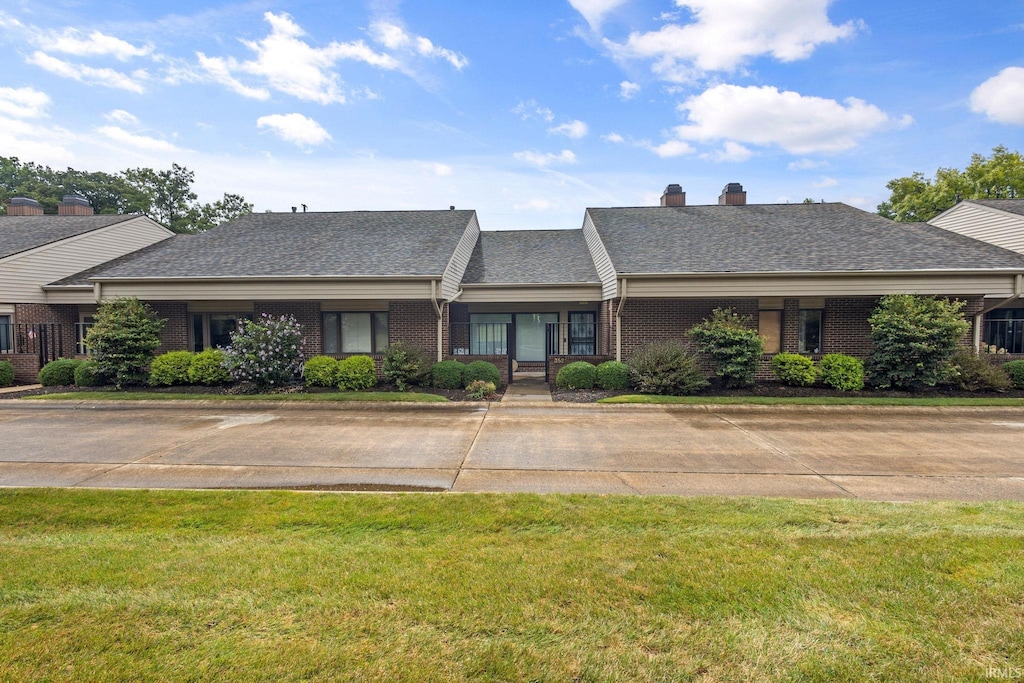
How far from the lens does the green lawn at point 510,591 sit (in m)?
2.73

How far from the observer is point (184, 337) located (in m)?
16.2

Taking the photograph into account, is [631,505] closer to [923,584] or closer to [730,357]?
[923,584]

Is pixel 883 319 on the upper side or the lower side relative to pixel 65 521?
upper

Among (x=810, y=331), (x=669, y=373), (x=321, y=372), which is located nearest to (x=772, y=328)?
(x=810, y=331)

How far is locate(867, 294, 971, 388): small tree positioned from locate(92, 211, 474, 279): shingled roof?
12073 mm

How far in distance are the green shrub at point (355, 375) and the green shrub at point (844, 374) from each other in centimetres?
1219

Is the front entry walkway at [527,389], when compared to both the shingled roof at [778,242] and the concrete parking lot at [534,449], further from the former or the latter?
the shingled roof at [778,242]

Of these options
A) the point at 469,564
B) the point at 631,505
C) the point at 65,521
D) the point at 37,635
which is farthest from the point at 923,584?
the point at 65,521

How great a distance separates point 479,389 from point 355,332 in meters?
5.40

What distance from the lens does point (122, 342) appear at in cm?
1363

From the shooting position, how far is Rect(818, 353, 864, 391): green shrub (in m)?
12.9

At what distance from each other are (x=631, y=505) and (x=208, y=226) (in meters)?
41.5

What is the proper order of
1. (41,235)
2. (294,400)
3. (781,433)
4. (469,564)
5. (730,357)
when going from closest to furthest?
(469,564) < (781,433) < (294,400) < (730,357) < (41,235)

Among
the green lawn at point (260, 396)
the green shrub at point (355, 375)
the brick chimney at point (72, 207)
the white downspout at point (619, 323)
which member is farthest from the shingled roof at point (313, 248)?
the brick chimney at point (72, 207)
